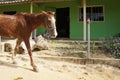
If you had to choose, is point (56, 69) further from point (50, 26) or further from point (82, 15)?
point (82, 15)

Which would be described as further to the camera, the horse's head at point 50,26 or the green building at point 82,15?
the green building at point 82,15

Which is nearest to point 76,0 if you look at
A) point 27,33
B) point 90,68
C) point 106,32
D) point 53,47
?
point 106,32

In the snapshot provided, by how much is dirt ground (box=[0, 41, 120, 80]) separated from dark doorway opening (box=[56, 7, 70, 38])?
→ 4.11 m

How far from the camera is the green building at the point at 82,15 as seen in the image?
18922 mm

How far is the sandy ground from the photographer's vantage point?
8.77 meters

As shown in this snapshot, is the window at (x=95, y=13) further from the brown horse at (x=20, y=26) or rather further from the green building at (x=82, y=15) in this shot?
the brown horse at (x=20, y=26)

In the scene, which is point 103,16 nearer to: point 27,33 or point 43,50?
point 43,50

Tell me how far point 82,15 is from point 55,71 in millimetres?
10197

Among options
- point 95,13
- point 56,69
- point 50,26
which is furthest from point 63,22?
point 50,26

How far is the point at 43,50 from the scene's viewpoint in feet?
52.1

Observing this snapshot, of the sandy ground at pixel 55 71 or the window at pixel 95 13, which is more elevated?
the window at pixel 95 13

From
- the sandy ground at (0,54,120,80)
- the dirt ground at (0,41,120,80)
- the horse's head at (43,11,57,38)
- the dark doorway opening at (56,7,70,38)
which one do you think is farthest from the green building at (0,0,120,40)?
the horse's head at (43,11,57,38)

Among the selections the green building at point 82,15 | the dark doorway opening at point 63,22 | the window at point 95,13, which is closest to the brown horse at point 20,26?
the green building at point 82,15

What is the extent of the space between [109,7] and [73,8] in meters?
2.47
